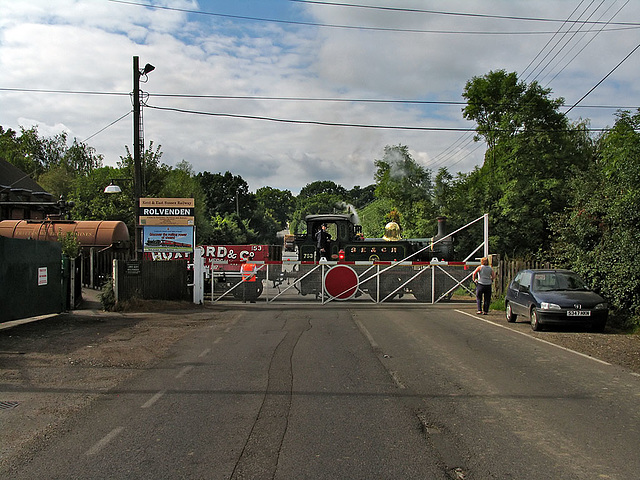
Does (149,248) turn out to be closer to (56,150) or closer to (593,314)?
(593,314)

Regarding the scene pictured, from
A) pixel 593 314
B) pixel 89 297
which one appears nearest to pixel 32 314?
pixel 89 297

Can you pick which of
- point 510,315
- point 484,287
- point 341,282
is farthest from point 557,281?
point 341,282

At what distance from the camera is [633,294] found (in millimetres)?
13328

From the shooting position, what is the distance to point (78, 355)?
9.90m

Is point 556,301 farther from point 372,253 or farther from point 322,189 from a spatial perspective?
point 322,189

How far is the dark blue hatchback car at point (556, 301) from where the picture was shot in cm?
1246

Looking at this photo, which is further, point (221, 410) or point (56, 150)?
point (56, 150)

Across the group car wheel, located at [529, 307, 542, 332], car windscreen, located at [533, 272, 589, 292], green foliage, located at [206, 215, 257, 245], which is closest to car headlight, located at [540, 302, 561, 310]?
car wheel, located at [529, 307, 542, 332]

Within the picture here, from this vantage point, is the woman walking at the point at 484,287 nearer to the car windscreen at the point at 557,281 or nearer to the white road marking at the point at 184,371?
the car windscreen at the point at 557,281

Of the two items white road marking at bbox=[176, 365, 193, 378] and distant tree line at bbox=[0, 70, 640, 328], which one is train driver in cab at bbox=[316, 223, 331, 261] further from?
white road marking at bbox=[176, 365, 193, 378]

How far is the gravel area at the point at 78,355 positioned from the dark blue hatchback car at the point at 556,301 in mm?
339

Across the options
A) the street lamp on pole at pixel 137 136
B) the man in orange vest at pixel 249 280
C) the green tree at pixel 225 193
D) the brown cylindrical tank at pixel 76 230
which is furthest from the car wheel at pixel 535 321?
the green tree at pixel 225 193

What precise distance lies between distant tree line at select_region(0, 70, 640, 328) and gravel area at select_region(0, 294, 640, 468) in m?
2.79

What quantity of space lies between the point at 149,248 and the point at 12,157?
1870 inches
